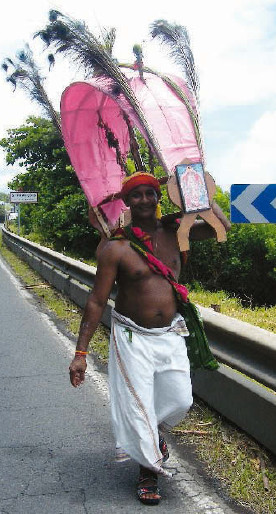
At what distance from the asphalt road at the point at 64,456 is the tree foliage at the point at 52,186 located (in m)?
8.57

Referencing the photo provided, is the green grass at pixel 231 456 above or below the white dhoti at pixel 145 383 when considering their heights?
below

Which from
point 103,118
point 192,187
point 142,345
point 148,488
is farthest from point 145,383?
point 103,118

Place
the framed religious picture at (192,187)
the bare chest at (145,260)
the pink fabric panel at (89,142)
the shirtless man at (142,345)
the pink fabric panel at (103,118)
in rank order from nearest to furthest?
the framed religious picture at (192,187), the shirtless man at (142,345), the bare chest at (145,260), the pink fabric panel at (103,118), the pink fabric panel at (89,142)

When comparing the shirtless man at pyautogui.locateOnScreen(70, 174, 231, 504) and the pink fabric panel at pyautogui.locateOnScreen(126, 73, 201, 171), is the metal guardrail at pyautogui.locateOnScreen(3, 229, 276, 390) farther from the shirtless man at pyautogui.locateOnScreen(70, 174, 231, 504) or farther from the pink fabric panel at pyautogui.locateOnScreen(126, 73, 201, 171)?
the pink fabric panel at pyautogui.locateOnScreen(126, 73, 201, 171)

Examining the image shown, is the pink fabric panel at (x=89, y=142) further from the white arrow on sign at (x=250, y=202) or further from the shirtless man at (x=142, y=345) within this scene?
the shirtless man at (x=142, y=345)

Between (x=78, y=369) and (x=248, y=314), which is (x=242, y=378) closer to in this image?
(x=78, y=369)

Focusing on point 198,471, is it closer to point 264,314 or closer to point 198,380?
point 198,380

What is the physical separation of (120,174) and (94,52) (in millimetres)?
1284

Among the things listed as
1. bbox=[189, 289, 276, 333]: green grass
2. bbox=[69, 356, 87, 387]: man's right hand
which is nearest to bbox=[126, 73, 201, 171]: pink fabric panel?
bbox=[69, 356, 87, 387]: man's right hand

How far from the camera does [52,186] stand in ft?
83.8

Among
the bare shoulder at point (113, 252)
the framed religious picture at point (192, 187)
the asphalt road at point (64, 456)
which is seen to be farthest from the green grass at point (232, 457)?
the framed religious picture at point (192, 187)

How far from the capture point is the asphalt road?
157 inches

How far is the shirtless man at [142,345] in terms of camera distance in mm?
3959

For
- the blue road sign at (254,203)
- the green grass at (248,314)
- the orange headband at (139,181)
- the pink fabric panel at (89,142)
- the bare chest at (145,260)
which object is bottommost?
the green grass at (248,314)
